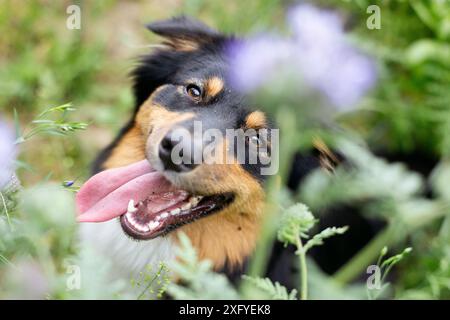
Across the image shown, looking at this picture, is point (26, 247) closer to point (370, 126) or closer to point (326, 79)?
point (326, 79)

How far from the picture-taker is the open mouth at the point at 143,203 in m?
2.59

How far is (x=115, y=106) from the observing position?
4484 millimetres

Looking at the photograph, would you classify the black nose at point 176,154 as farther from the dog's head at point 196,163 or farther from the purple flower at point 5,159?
the purple flower at point 5,159

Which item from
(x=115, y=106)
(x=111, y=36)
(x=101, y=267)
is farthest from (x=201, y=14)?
(x=101, y=267)

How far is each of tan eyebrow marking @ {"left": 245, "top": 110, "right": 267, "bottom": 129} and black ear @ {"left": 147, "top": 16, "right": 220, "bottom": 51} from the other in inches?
25.3

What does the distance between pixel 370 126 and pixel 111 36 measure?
2074 mm

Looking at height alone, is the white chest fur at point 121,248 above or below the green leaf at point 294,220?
below

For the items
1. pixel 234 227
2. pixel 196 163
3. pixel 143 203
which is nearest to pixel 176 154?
pixel 196 163

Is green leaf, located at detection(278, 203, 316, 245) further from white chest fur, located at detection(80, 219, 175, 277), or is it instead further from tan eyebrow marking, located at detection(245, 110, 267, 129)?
white chest fur, located at detection(80, 219, 175, 277)

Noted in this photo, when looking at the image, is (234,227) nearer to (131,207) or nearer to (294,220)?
(131,207)

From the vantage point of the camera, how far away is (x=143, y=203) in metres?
2.62

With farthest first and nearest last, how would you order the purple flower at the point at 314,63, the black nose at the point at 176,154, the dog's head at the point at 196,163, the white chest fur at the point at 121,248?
the white chest fur at the point at 121,248, the dog's head at the point at 196,163, the black nose at the point at 176,154, the purple flower at the point at 314,63

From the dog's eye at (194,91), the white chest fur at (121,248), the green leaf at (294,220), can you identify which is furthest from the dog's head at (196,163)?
the green leaf at (294,220)

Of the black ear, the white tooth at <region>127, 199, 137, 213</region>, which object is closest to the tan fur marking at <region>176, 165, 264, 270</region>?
the white tooth at <region>127, 199, 137, 213</region>
